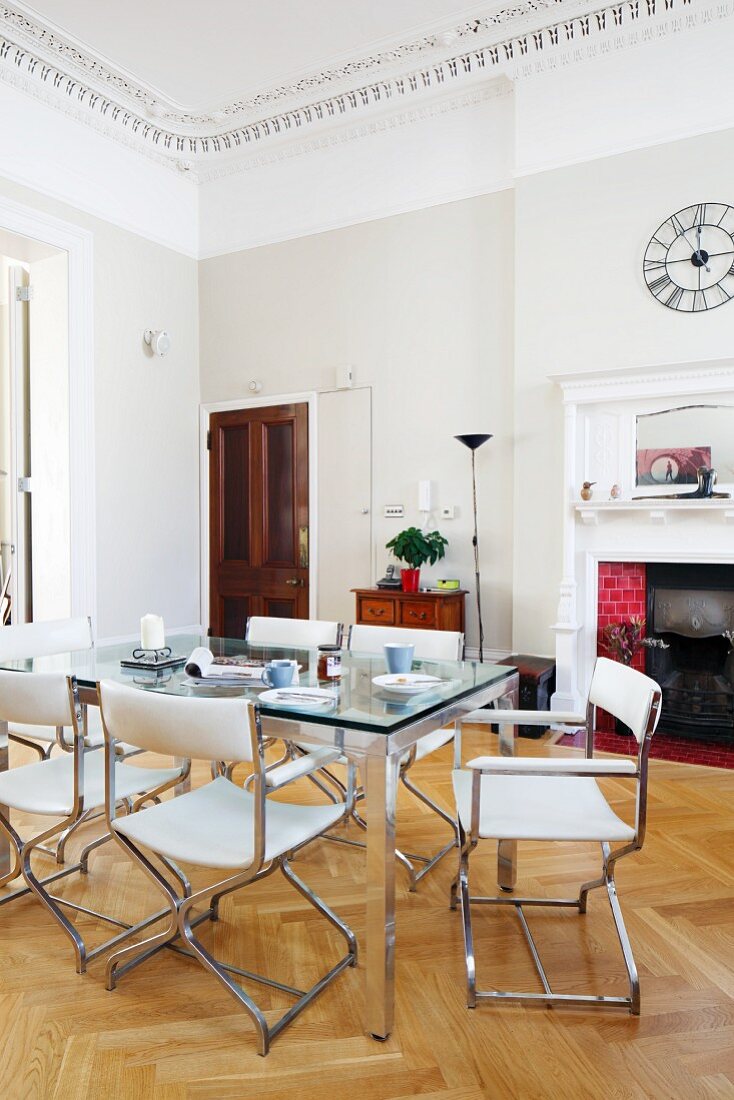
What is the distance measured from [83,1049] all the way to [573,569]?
3.87 m

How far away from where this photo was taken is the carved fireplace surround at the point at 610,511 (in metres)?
4.74

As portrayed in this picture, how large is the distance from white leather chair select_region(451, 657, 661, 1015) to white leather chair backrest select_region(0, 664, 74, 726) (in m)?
1.17

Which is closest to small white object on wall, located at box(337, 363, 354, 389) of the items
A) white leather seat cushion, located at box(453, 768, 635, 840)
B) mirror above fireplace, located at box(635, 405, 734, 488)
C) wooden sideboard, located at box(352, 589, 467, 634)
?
wooden sideboard, located at box(352, 589, 467, 634)

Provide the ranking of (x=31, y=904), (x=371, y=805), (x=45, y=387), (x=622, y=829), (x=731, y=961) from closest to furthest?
(x=371, y=805), (x=622, y=829), (x=731, y=961), (x=31, y=904), (x=45, y=387)

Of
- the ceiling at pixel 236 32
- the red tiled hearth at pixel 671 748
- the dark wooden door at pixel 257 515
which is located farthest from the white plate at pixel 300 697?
the ceiling at pixel 236 32

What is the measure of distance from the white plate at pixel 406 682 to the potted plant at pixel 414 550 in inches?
113

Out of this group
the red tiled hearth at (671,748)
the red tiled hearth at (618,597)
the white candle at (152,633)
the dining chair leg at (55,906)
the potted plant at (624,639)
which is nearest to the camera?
the dining chair leg at (55,906)

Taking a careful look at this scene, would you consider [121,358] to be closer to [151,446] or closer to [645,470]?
[151,446]

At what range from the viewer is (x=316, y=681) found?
8.30 feet

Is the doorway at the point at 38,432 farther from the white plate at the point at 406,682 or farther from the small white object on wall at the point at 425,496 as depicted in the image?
the white plate at the point at 406,682

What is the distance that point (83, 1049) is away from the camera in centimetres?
196

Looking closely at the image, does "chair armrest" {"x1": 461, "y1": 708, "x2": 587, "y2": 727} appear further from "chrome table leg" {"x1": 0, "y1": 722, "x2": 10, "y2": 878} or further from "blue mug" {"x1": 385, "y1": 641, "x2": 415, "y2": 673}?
"chrome table leg" {"x1": 0, "y1": 722, "x2": 10, "y2": 878}

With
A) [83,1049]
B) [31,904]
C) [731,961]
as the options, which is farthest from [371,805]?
[31,904]

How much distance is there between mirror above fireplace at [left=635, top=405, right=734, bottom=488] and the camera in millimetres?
4711
